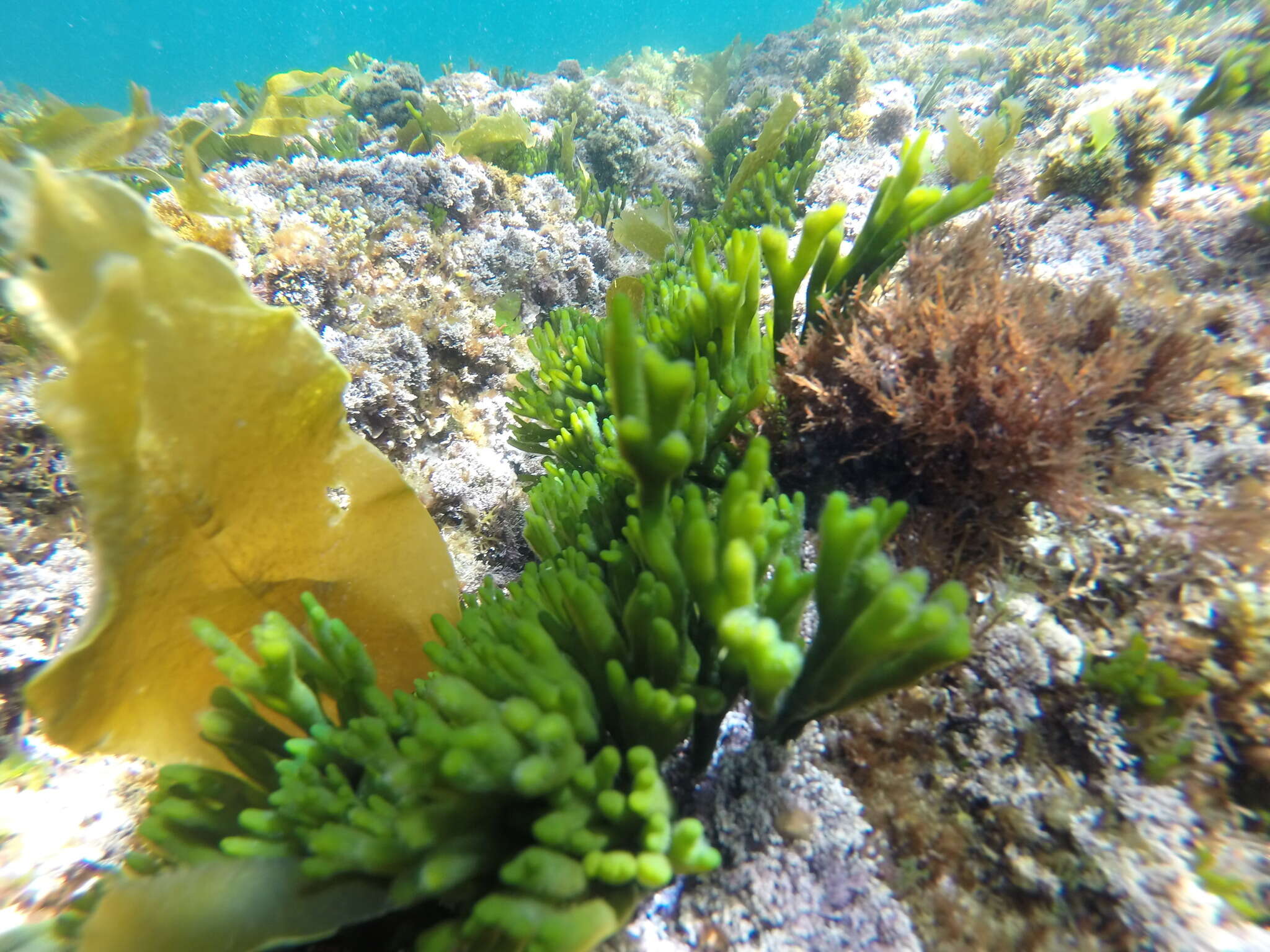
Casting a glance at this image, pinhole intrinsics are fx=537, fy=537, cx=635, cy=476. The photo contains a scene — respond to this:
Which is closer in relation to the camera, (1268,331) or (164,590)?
(164,590)

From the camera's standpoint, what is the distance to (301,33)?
8138 cm

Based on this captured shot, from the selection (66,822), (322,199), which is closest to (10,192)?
(66,822)

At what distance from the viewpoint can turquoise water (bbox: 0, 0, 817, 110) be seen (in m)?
57.8

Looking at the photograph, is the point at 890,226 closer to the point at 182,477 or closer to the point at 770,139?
the point at 182,477

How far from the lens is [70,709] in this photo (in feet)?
4.77

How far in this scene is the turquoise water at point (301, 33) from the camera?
5775 centimetres

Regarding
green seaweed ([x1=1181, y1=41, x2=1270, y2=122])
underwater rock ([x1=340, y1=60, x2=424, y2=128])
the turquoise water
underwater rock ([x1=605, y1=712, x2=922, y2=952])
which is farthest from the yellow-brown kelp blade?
the turquoise water

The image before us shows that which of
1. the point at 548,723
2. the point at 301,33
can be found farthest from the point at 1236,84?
the point at 301,33

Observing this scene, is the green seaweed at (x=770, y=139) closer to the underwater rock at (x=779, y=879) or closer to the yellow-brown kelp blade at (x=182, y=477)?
the yellow-brown kelp blade at (x=182, y=477)

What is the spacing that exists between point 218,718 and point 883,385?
2.24m

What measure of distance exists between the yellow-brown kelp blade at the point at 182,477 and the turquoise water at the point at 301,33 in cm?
6270

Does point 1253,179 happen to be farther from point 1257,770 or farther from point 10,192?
point 10,192

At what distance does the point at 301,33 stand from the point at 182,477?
378 feet

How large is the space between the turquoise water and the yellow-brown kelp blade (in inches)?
2469
